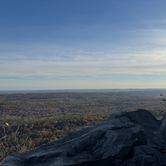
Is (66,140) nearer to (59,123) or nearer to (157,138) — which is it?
(157,138)

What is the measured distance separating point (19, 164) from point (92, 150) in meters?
3.12

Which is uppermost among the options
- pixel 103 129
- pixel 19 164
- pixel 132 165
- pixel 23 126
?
pixel 103 129

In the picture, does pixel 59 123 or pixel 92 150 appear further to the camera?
pixel 59 123

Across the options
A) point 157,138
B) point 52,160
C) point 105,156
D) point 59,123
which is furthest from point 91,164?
point 59,123

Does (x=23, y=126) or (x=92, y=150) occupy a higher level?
(x=92, y=150)

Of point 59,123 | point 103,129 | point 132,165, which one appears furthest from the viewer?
point 59,123

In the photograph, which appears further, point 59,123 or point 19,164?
point 59,123

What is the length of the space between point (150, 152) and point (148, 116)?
658 centimetres

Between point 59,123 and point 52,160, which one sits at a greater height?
point 52,160

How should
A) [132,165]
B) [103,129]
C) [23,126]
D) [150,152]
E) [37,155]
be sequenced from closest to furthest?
[132,165] < [150,152] < [37,155] < [103,129] < [23,126]

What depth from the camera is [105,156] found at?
6508mm

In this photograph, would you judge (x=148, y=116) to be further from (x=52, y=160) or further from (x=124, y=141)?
(x=52, y=160)

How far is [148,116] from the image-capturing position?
1251 cm

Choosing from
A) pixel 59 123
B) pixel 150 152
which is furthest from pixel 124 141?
pixel 59 123
